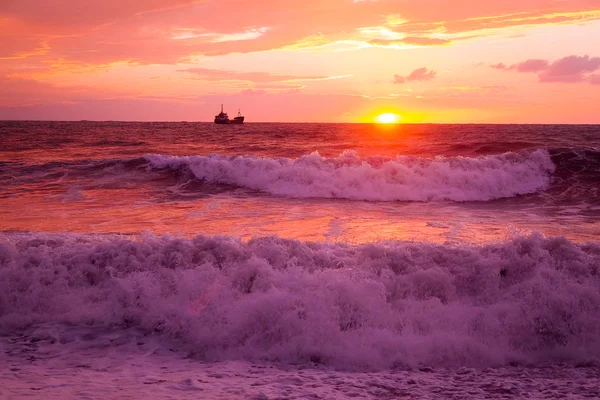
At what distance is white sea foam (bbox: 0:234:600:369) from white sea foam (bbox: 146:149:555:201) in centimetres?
870

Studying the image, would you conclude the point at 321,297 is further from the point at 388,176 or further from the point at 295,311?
the point at 388,176

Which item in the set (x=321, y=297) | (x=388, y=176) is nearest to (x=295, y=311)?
(x=321, y=297)

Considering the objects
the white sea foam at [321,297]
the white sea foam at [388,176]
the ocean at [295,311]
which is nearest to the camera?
the ocean at [295,311]

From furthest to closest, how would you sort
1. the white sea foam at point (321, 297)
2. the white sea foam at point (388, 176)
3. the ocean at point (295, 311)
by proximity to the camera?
the white sea foam at point (388, 176) < the white sea foam at point (321, 297) < the ocean at point (295, 311)

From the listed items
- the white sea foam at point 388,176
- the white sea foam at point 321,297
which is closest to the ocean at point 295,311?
the white sea foam at point 321,297

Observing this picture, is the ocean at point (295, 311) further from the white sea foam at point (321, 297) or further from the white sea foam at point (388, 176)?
the white sea foam at point (388, 176)

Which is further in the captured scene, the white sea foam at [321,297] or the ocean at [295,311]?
the white sea foam at [321,297]

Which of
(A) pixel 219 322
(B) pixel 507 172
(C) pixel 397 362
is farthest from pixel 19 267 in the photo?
(B) pixel 507 172

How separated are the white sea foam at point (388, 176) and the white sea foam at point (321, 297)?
28.5 feet

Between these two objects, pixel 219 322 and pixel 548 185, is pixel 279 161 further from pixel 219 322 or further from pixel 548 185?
pixel 219 322

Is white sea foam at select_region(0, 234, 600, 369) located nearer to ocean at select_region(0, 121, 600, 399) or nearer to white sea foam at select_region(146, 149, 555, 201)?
ocean at select_region(0, 121, 600, 399)

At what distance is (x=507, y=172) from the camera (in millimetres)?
→ 18250

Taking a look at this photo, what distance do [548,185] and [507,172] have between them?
139 centimetres

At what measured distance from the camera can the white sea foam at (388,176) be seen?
16531 mm
